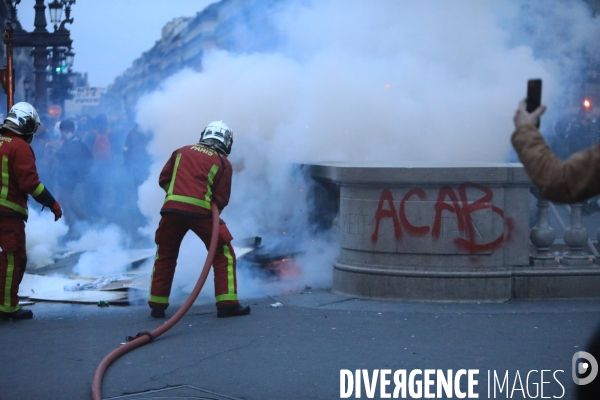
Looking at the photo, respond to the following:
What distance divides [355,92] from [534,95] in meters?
7.60

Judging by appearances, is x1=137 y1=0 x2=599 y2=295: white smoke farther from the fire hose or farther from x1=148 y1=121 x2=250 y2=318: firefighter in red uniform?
the fire hose

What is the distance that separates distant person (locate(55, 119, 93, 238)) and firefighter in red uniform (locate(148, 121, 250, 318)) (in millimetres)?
7475

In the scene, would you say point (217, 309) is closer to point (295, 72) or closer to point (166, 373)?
point (166, 373)

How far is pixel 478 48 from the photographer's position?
11.0 metres

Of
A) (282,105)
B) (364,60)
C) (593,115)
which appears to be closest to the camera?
(282,105)

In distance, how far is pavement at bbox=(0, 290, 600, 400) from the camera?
4.39 m

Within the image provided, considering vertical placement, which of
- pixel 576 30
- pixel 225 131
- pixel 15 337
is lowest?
pixel 15 337

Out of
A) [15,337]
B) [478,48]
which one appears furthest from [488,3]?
[15,337]

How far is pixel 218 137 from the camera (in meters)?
6.47

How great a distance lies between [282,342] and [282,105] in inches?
191

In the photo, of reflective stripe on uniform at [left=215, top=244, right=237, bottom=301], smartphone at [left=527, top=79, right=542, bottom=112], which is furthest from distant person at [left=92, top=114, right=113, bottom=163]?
smartphone at [left=527, top=79, right=542, bottom=112]

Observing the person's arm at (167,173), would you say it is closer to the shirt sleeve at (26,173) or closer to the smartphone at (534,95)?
the shirt sleeve at (26,173)

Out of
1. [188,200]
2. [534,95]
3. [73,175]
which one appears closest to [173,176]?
[188,200]

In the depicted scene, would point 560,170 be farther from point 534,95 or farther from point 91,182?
point 91,182
